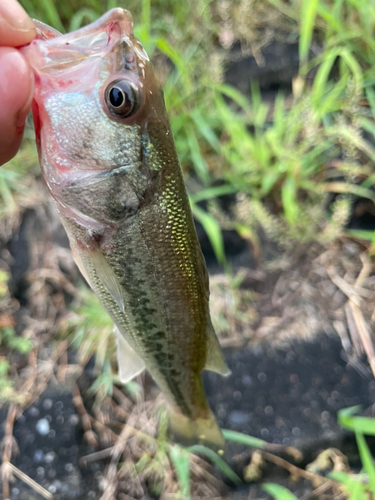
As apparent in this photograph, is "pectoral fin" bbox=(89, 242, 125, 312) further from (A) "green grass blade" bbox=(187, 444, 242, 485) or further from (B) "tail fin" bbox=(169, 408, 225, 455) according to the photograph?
(A) "green grass blade" bbox=(187, 444, 242, 485)

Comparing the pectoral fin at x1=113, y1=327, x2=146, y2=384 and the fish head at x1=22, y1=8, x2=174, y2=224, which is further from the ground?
the fish head at x1=22, y1=8, x2=174, y2=224

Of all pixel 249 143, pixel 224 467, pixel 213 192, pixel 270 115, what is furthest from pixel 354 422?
pixel 270 115

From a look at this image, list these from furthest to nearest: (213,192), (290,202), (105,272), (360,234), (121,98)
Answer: (213,192)
(360,234)
(290,202)
(105,272)
(121,98)

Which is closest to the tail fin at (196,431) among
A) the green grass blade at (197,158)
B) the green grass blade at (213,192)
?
the green grass blade at (213,192)

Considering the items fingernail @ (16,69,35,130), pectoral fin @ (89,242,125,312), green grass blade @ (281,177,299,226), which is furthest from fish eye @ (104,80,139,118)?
green grass blade @ (281,177,299,226)

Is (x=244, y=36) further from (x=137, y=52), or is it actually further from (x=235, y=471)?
(x=235, y=471)

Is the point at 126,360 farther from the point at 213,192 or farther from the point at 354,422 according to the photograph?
the point at 213,192
